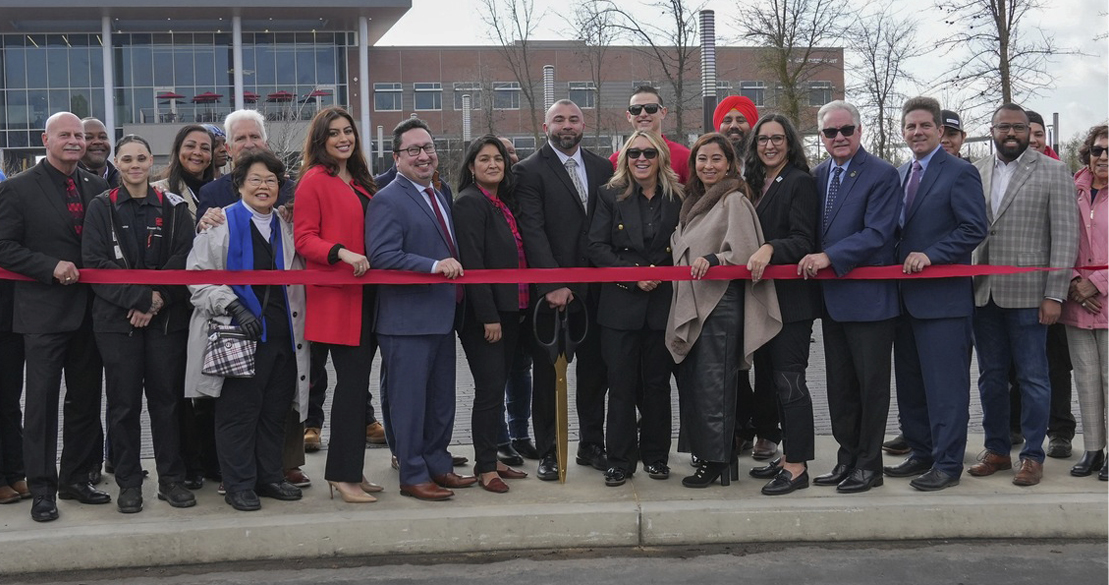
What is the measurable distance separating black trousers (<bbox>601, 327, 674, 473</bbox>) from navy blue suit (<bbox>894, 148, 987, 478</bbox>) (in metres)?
1.50

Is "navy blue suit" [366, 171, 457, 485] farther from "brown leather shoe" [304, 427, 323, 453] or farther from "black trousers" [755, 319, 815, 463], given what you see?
"black trousers" [755, 319, 815, 463]

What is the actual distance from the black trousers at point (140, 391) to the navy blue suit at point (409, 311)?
118 cm

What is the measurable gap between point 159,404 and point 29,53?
6297 centimetres

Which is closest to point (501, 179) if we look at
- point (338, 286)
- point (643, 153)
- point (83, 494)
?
point (643, 153)

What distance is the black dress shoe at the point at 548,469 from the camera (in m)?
6.61

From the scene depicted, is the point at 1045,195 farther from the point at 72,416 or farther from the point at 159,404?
the point at 72,416

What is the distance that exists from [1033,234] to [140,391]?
5271mm

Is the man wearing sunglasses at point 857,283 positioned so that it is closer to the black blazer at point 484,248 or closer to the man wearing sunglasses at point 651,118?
the man wearing sunglasses at point 651,118

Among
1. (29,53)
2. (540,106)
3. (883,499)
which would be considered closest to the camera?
(883,499)

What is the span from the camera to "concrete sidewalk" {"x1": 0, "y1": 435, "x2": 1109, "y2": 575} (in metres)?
5.58

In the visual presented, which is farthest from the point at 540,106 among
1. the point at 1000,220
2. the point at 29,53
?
the point at 1000,220

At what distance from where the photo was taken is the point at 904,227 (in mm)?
6383

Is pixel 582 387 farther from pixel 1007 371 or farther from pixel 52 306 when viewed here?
pixel 52 306

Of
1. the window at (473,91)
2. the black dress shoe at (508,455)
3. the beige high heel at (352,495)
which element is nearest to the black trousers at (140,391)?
the beige high heel at (352,495)
